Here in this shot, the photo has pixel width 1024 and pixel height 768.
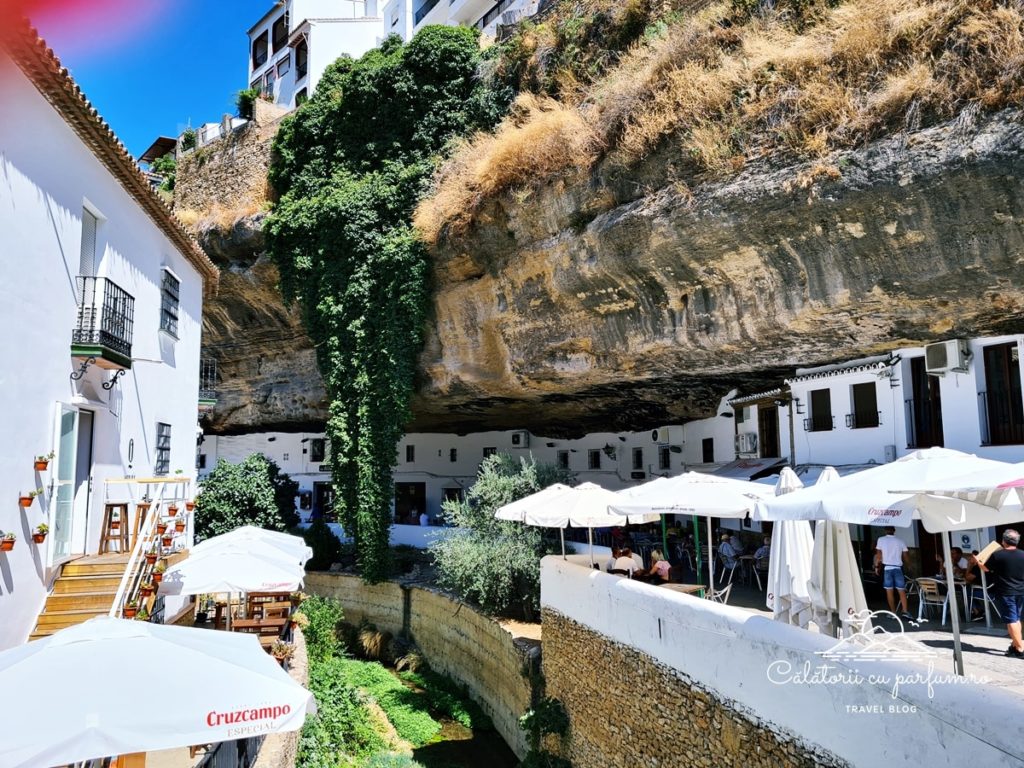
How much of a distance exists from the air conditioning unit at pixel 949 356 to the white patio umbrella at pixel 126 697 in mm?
11662

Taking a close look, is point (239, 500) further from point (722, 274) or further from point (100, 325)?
point (722, 274)

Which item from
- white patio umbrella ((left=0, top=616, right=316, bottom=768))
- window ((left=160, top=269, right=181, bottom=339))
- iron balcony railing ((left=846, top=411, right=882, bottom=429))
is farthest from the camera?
iron balcony railing ((left=846, top=411, right=882, bottom=429))

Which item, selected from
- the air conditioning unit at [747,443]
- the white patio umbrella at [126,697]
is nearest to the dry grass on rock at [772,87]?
the air conditioning unit at [747,443]

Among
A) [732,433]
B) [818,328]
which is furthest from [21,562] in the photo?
[732,433]

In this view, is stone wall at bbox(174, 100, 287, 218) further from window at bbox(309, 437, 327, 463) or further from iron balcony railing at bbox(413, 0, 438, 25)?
iron balcony railing at bbox(413, 0, 438, 25)

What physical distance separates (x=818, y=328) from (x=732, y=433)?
7145mm

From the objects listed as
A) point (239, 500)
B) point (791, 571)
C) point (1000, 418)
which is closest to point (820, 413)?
point (1000, 418)

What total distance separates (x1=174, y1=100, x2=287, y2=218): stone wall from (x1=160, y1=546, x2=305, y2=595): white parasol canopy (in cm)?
1554

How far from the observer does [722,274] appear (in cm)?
1310

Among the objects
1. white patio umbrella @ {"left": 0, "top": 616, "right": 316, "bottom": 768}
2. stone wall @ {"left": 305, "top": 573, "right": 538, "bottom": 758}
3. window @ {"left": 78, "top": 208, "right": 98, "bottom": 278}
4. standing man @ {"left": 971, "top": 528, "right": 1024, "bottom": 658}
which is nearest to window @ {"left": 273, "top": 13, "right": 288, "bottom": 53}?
stone wall @ {"left": 305, "top": 573, "right": 538, "bottom": 758}

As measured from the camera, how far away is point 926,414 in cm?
1351

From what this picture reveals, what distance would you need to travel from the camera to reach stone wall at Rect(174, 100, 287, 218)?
2494cm

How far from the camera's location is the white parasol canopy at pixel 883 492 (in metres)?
6.53

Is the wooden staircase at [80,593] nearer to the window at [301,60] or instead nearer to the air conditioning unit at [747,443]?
the air conditioning unit at [747,443]
